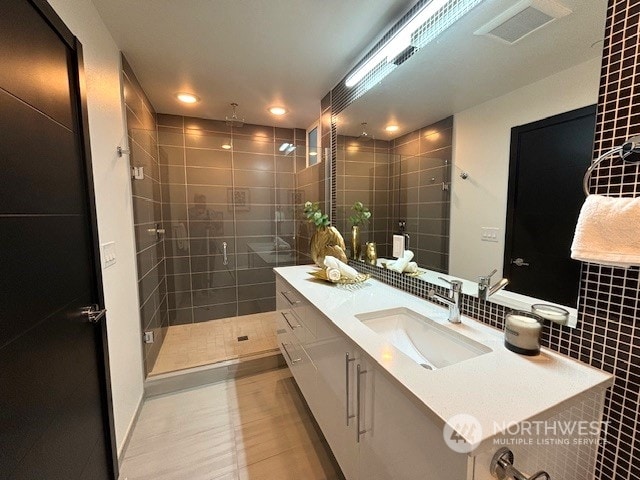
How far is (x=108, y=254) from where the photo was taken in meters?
1.46

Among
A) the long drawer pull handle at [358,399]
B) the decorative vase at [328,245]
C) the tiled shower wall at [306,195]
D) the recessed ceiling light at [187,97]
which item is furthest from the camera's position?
the tiled shower wall at [306,195]

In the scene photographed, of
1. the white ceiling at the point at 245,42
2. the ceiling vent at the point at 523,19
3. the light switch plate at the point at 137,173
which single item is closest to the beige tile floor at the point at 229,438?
the light switch plate at the point at 137,173

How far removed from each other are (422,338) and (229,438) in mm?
1377

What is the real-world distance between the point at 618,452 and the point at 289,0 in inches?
88.9

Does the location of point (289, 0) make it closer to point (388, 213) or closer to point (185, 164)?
point (388, 213)

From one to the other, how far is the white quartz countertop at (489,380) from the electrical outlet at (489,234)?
0.38 metres

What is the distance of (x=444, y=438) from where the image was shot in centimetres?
63

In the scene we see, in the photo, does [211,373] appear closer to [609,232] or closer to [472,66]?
[609,232]

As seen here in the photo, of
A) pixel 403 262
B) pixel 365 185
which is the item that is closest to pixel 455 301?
pixel 403 262

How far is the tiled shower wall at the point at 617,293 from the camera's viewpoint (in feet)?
2.38

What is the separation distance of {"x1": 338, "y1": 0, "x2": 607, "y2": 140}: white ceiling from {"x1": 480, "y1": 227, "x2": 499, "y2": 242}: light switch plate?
58 cm

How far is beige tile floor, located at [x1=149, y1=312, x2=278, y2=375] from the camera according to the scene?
231cm

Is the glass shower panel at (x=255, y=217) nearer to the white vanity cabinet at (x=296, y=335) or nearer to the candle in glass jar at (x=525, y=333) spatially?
the white vanity cabinet at (x=296, y=335)

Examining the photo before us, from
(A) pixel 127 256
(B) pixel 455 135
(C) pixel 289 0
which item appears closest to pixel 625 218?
(B) pixel 455 135
